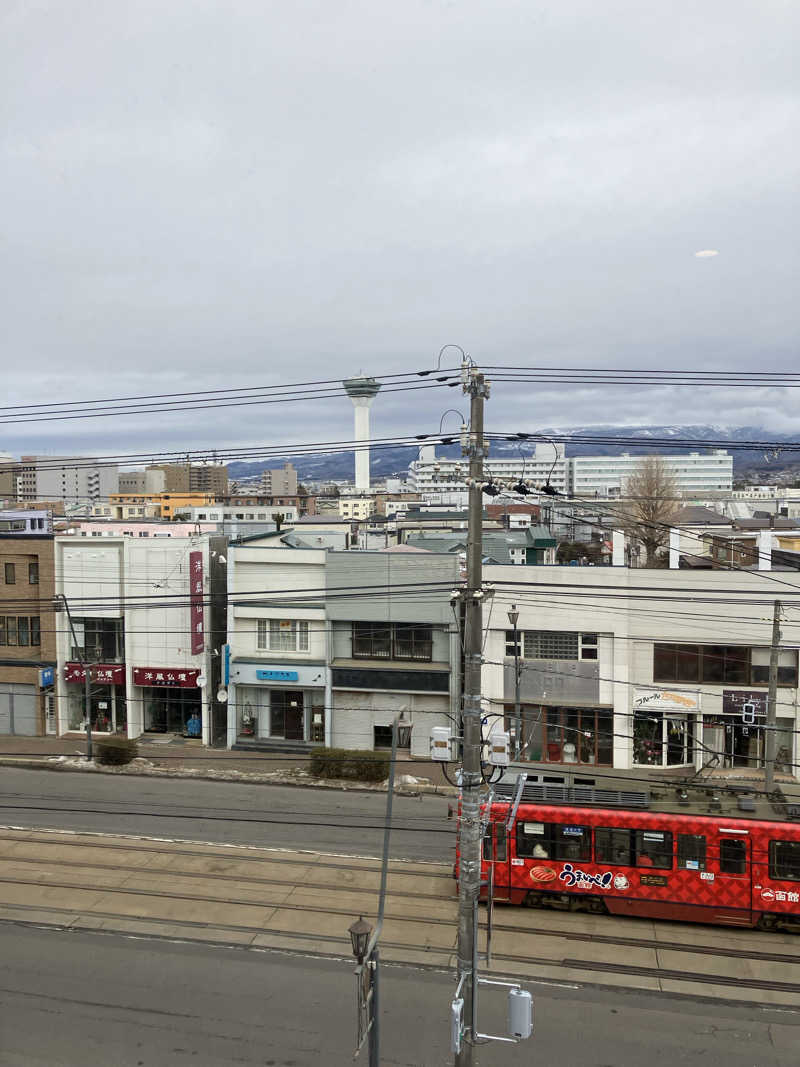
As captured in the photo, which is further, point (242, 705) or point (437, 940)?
point (242, 705)

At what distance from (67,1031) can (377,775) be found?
599 inches

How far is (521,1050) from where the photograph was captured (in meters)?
12.6

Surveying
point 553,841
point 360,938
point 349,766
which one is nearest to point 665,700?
point 349,766

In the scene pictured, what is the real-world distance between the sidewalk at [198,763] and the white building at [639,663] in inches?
145

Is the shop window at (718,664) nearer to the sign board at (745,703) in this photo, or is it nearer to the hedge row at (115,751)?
the sign board at (745,703)

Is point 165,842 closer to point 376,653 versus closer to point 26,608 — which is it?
point 376,653

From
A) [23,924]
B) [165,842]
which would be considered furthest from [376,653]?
[23,924]

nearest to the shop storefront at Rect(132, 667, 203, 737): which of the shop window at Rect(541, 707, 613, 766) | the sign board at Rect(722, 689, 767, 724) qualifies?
the shop window at Rect(541, 707, 613, 766)

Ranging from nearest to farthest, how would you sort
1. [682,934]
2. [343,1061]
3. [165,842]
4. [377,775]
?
[343,1061] < [682,934] < [165,842] < [377,775]

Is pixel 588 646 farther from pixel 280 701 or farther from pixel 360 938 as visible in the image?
pixel 360 938

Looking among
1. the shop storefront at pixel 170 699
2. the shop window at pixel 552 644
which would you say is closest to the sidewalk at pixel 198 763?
the shop storefront at pixel 170 699

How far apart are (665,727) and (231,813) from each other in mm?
14952

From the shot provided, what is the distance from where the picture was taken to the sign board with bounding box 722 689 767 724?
27.8 meters

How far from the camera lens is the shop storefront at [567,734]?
28969 mm
